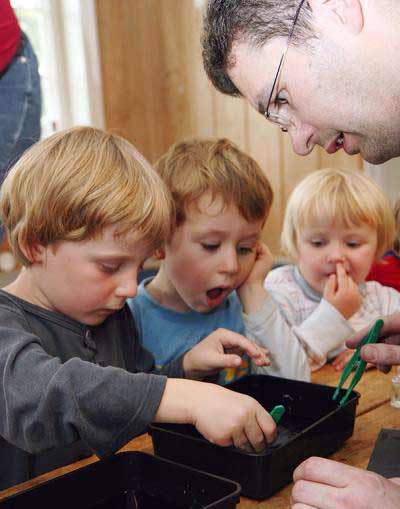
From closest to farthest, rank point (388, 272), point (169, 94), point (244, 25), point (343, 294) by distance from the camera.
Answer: point (244, 25)
point (343, 294)
point (388, 272)
point (169, 94)

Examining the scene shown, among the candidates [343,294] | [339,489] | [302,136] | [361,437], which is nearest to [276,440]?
[361,437]

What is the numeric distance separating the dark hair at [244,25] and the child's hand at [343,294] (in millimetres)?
818

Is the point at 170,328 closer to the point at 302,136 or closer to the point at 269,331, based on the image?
the point at 269,331

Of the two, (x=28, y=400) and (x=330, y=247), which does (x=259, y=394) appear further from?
(x=330, y=247)

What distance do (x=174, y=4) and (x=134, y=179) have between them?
242 cm

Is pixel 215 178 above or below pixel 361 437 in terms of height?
above

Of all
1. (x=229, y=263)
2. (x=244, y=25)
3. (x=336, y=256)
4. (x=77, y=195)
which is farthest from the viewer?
(x=336, y=256)

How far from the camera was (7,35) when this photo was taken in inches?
74.4

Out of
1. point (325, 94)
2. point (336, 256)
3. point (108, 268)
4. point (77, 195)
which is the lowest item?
point (336, 256)

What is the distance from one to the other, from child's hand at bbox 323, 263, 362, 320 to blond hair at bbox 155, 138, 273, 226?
38 cm

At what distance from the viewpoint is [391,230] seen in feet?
6.44

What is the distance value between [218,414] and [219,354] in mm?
314

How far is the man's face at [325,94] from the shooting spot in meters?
0.93

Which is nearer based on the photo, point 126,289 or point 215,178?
point 126,289
